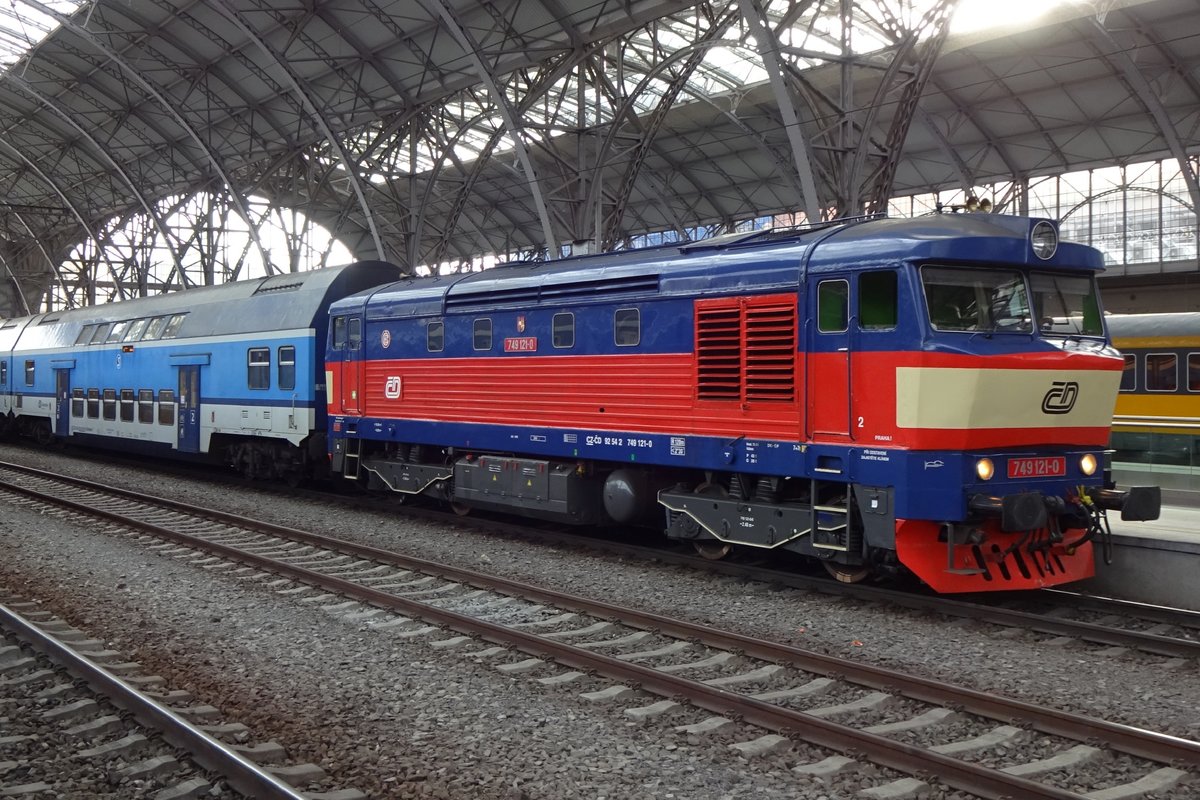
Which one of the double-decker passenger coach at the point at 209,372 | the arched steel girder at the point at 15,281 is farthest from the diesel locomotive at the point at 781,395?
the arched steel girder at the point at 15,281

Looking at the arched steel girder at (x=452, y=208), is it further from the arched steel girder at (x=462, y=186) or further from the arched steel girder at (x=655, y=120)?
the arched steel girder at (x=655, y=120)

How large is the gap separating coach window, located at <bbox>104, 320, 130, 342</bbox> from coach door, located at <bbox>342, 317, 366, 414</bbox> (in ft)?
34.5

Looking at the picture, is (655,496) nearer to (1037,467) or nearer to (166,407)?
(1037,467)

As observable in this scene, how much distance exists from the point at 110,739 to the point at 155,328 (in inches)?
756

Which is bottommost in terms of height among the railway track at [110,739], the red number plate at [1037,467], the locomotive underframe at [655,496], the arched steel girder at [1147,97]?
the railway track at [110,739]

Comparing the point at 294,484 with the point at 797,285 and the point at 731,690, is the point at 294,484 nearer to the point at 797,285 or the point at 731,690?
the point at 797,285

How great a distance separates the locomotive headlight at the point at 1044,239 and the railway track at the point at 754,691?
15.8 ft

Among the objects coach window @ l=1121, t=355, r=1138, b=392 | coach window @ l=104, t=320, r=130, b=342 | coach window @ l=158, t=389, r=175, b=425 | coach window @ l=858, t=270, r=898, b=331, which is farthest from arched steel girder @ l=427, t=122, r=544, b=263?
coach window @ l=858, t=270, r=898, b=331

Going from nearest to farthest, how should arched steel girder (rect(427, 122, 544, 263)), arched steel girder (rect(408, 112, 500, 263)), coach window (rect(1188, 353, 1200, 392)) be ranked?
coach window (rect(1188, 353, 1200, 392)) → arched steel girder (rect(427, 122, 544, 263)) → arched steel girder (rect(408, 112, 500, 263))

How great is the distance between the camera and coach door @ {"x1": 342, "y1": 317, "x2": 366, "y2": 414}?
1738 cm

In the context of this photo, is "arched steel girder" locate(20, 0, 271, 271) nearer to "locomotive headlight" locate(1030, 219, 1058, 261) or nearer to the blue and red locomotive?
the blue and red locomotive

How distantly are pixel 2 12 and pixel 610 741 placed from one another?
140ft

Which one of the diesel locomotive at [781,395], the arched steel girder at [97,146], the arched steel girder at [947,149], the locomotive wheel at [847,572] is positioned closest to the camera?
the diesel locomotive at [781,395]

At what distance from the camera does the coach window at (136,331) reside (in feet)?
80.1
